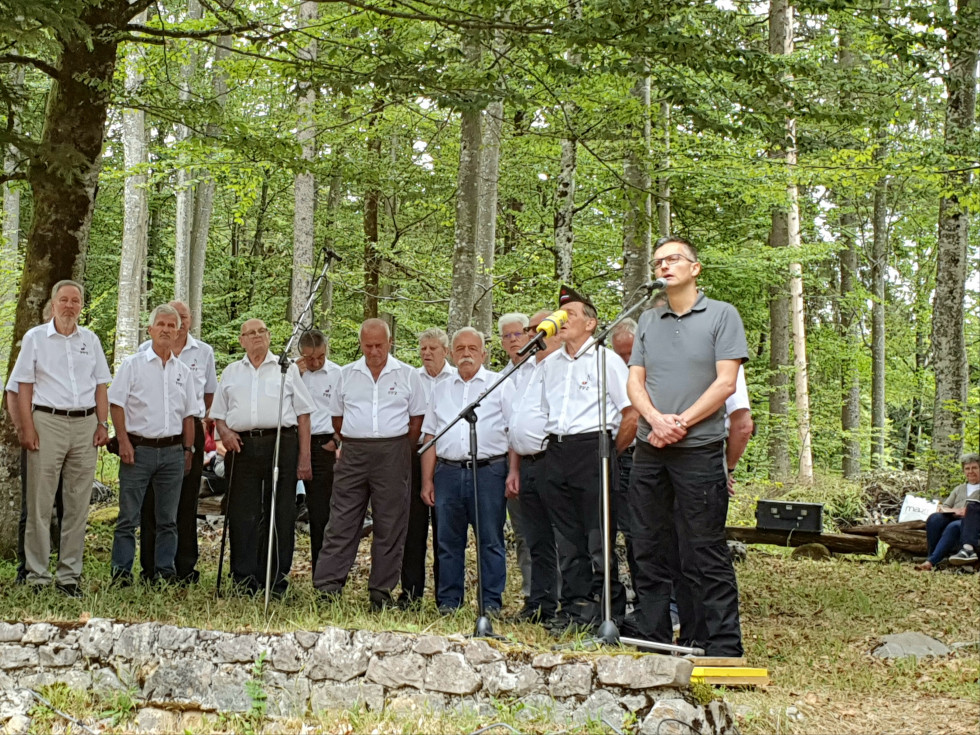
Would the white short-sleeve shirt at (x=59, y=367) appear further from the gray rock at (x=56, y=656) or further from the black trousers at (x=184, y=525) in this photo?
the gray rock at (x=56, y=656)

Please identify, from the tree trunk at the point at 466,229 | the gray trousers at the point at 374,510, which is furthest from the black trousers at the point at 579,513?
the tree trunk at the point at 466,229

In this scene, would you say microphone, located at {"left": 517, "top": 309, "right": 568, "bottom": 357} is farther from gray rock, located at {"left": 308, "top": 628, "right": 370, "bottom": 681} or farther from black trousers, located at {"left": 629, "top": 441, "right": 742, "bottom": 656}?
gray rock, located at {"left": 308, "top": 628, "right": 370, "bottom": 681}

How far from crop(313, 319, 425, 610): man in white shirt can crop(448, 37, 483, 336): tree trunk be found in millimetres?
3482

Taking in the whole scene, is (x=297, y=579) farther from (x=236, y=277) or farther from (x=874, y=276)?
(x=236, y=277)

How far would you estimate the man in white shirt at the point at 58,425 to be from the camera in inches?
257

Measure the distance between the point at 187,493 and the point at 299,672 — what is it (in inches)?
123

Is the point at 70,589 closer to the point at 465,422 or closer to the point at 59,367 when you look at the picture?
the point at 59,367

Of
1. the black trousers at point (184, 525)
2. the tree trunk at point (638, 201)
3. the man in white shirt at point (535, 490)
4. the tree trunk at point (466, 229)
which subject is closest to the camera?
the man in white shirt at point (535, 490)

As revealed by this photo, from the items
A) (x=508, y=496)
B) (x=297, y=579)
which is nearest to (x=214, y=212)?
(x=297, y=579)

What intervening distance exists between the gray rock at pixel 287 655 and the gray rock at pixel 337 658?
6 centimetres

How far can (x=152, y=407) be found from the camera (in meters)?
7.10

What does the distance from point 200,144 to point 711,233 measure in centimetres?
1039

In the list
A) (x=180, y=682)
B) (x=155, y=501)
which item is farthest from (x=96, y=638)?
(x=155, y=501)

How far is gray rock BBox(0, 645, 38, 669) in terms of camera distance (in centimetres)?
487
